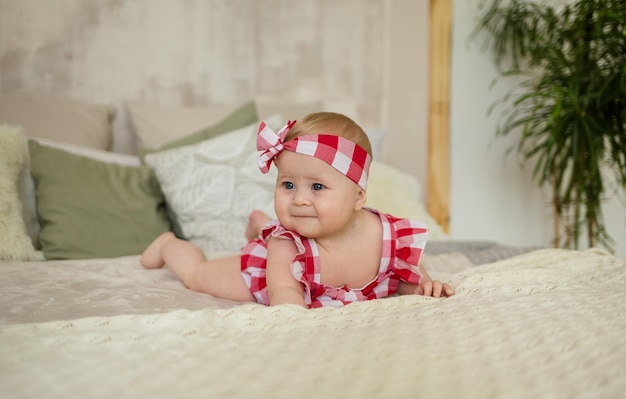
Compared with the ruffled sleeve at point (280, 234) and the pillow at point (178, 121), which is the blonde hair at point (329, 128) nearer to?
the ruffled sleeve at point (280, 234)

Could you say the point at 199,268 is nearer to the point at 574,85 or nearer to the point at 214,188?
the point at 214,188

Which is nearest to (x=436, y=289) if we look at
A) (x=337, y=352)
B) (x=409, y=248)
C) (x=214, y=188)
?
(x=409, y=248)

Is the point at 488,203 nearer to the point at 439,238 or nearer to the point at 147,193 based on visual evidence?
the point at 439,238

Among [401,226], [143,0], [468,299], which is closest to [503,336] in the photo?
[468,299]

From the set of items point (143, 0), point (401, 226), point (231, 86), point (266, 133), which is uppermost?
point (143, 0)

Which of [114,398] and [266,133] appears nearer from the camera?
[114,398]

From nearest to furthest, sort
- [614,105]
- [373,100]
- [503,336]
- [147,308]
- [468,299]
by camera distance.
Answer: [503,336], [468,299], [147,308], [614,105], [373,100]

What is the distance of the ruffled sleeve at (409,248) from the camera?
1.23 m

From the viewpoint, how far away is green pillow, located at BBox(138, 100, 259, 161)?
2.07 metres

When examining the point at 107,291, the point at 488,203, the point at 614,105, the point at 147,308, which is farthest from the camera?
the point at 488,203

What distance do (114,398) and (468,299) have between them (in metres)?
0.61

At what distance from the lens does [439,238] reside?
214 centimetres

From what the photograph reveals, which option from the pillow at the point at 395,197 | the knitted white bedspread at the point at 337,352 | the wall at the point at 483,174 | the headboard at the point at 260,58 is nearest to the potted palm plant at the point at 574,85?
the wall at the point at 483,174

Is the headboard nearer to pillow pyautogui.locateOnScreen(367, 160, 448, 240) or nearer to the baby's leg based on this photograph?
pillow pyautogui.locateOnScreen(367, 160, 448, 240)
